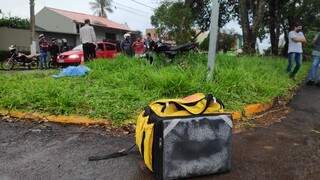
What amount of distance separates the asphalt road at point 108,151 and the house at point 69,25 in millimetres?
36193

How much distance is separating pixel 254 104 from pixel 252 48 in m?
11.1

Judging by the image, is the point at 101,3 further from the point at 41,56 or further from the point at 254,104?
the point at 254,104

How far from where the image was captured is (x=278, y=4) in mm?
28234

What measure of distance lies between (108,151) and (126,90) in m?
2.53

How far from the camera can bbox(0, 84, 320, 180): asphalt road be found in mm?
4688

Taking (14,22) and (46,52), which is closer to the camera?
(46,52)

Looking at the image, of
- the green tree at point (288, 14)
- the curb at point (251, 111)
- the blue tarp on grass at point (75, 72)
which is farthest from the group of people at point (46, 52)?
the curb at point (251, 111)

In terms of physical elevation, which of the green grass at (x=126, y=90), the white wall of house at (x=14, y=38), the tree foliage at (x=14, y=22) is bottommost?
the green grass at (x=126, y=90)

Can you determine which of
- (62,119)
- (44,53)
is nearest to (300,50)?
(62,119)

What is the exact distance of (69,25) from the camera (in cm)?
4491

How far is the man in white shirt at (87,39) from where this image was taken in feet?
45.5

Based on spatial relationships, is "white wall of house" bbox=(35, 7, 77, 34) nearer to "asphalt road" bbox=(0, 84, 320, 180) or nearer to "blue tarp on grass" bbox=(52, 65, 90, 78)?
"blue tarp on grass" bbox=(52, 65, 90, 78)

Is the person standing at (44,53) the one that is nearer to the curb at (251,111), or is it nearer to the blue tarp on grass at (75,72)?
the blue tarp on grass at (75,72)

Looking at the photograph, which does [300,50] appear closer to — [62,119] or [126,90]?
[126,90]
